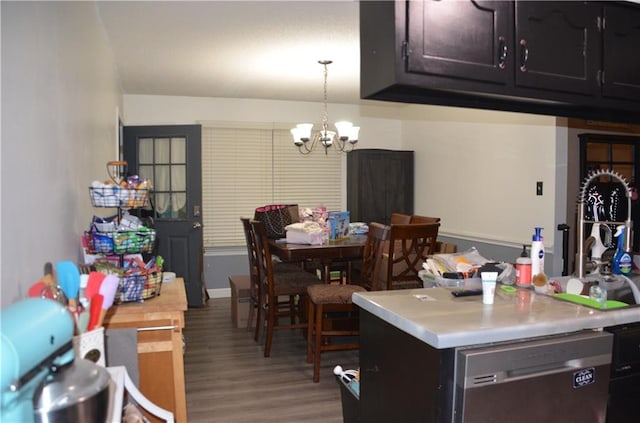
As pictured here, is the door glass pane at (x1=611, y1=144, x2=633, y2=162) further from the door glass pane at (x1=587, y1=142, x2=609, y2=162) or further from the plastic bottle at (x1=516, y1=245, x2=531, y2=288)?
the plastic bottle at (x1=516, y1=245, x2=531, y2=288)

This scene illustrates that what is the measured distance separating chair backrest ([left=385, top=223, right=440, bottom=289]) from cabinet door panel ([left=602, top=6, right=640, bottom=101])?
1.65m

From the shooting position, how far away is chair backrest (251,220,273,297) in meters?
3.71

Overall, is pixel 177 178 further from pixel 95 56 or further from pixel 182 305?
pixel 182 305

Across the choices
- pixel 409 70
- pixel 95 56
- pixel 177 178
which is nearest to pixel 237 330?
pixel 177 178

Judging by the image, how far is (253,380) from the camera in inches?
133

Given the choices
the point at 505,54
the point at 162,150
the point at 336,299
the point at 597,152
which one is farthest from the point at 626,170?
the point at 162,150

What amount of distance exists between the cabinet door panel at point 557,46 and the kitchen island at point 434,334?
33.3 inches

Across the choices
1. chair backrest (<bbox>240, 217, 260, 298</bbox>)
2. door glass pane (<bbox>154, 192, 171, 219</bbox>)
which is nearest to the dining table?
chair backrest (<bbox>240, 217, 260, 298</bbox>)

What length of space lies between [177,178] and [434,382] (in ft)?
15.1

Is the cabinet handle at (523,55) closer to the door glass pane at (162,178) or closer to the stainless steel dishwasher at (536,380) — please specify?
the stainless steel dishwasher at (536,380)

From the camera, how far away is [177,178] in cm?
550

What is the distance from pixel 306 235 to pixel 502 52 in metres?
2.49

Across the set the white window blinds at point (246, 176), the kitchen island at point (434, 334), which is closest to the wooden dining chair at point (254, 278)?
the white window blinds at point (246, 176)

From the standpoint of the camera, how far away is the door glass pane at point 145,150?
17.7ft
